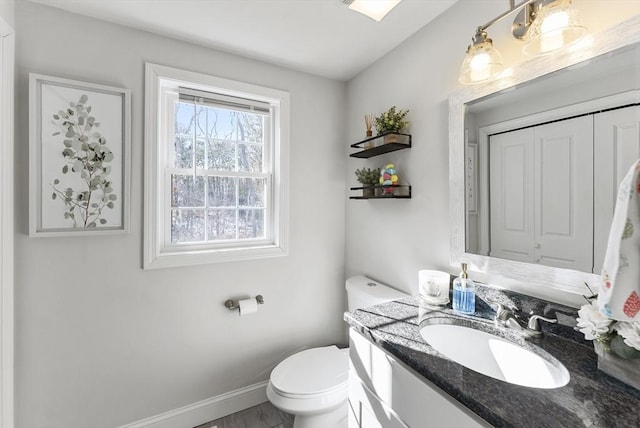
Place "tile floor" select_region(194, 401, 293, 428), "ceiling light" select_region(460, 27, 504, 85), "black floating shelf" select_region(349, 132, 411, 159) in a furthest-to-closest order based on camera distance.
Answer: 1. "tile floor" select_region(194, 401, 293, 428)
2. "black floating shelf" select_region(349, 132, 411, 159)
3. "ceiling light" select_region(460, 27, 504, 85)

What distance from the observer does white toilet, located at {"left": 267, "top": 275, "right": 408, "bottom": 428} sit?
136cm

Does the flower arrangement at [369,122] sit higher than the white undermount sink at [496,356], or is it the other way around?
the flower arrangement at [369,122]

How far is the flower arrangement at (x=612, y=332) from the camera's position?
0.67m

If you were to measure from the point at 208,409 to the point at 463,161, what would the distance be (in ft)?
6.62

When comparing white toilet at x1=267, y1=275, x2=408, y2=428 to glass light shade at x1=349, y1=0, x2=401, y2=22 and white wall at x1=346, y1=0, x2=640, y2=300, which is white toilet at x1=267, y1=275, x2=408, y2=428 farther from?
glass light shade at x1=349, y1=0, x2=401, y2=22

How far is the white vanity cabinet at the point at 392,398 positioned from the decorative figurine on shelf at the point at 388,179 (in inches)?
31.8

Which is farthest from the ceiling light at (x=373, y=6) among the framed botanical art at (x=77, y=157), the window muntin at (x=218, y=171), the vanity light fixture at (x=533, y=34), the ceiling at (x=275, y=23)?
the framed botanical art at (x=77, y=157)

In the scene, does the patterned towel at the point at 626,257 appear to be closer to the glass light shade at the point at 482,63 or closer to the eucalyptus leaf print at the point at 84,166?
the glass light shade at the point at 482,63

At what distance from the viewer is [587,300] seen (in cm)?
90

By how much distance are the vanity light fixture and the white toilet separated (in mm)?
1148

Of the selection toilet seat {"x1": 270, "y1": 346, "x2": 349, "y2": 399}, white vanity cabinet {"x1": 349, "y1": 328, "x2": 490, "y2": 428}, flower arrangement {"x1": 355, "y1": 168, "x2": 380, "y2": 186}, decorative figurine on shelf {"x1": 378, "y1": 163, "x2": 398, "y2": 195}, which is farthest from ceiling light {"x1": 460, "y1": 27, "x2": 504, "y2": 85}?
toilet seat {"x1": 270, "y1": 346, "x2": 349, "y2": 399}

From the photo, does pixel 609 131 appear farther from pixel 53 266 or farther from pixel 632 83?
pixel 53 266

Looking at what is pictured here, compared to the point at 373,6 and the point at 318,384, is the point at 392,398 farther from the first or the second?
the point at 373,6

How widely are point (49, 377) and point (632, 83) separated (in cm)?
262
